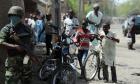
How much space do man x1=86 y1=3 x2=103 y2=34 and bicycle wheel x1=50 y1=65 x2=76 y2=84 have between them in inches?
162

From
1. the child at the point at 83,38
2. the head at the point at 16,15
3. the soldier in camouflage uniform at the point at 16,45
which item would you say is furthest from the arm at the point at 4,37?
the child at the point at 83,38

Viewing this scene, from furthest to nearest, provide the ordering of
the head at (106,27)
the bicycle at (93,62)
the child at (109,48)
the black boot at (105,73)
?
the bicycle at (93,62) < the black boot at (105,73) < the child at (109,48) < the head at (106,27)

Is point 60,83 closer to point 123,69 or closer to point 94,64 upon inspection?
point 94,64

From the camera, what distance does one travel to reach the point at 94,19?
14.7 meters

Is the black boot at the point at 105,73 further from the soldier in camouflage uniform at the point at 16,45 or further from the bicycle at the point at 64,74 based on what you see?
the soldier in camouflage uniform at the point at 16,45

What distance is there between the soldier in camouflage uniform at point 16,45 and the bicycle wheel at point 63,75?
120 inches

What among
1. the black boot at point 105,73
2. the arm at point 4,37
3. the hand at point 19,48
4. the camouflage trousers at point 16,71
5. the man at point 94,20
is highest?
the man at point 94,20

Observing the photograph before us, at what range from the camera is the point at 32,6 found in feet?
106

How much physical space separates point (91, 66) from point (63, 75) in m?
2.70

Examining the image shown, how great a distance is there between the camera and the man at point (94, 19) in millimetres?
14406

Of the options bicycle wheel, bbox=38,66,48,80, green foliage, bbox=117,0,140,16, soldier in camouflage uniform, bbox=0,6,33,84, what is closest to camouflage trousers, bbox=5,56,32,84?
soldier in camouflage uniform, bbox=0,6,33,84

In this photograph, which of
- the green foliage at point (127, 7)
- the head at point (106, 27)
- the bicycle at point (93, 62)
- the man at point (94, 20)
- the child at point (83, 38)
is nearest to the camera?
the head at point (106, 27)

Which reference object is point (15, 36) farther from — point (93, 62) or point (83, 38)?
point (93, 62)

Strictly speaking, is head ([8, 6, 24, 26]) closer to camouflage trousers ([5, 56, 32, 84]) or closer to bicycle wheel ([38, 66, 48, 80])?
camouflage trousers ([5, 56, 32, 84])
